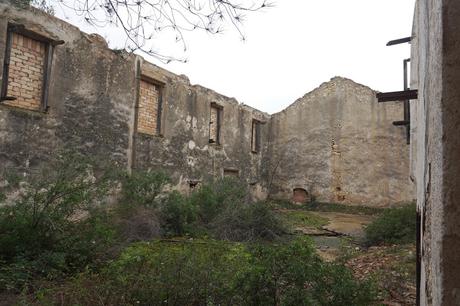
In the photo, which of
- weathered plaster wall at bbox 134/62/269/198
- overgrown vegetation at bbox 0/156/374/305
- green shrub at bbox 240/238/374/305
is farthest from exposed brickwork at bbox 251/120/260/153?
green shrub at bbox 240/238/374/305

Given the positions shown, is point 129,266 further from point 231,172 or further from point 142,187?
point 231,172

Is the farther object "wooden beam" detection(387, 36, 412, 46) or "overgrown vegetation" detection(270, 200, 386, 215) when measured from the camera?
"overgrown vegetation" detection(270, 200, 386, 215)

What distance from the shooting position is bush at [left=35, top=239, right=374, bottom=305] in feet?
9.61

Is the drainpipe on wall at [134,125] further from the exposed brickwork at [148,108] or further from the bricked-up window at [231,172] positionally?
the bricked-up window at [231,172]

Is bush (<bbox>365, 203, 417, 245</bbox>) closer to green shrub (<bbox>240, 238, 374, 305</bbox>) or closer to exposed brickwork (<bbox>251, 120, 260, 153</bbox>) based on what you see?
green shrub (<bbox>240, 238, 374, 305</bbox>)

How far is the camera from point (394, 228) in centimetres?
781

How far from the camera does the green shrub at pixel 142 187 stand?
806 centimetres

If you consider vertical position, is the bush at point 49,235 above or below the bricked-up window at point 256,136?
below

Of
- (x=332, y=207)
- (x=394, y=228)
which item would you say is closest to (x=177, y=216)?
(x=394, y=228)

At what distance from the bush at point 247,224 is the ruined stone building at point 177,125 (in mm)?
2829

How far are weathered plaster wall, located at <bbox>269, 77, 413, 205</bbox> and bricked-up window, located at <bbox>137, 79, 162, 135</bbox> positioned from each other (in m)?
7.81

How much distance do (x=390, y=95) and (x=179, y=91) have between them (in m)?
8.05

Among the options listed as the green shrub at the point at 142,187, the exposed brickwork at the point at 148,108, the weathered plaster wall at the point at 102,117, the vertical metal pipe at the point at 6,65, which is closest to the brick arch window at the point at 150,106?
the exposed brickwork at the point at 148,108

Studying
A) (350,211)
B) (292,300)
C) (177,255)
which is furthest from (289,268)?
(350,211)
